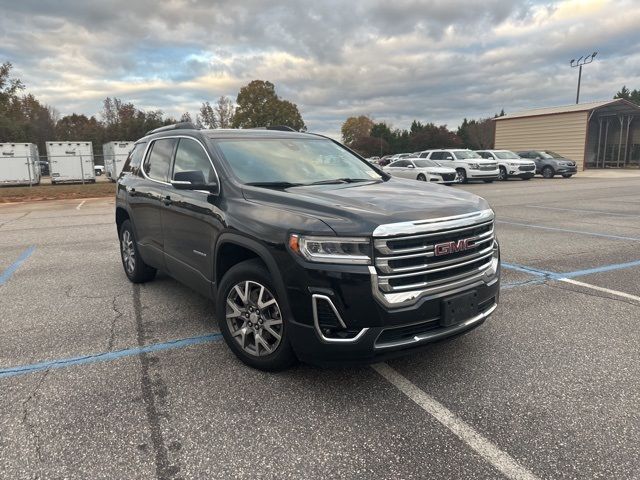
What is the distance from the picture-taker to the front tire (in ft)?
10.5

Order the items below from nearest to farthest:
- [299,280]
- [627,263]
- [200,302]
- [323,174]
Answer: [299,280], [323,174], [200,302], [627,263]

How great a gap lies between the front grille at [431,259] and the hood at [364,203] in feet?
0.43

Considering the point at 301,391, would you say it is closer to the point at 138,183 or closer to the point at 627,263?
the point at 138,183

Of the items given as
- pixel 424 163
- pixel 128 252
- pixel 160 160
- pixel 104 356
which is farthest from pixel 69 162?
pixel 104 356

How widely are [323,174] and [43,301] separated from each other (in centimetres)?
348

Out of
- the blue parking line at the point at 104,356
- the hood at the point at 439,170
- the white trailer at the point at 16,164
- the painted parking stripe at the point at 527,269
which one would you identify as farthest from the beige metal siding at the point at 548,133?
the blue parking line at the point at 104,356

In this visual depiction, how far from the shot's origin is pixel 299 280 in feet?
9.55

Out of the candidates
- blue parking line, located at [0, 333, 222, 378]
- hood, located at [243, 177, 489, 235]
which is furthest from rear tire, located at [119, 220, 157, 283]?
hood, located at [243, 177, 489, 235]

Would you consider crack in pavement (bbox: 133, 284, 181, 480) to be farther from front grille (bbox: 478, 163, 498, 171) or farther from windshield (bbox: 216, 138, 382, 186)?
front grille (bbox: 478, 163, 498, 171)

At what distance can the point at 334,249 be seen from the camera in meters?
2.88

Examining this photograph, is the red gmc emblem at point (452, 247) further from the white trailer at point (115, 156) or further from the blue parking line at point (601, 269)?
the white trailer at point (115, 156)

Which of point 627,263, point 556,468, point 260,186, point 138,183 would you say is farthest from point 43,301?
point 627,263

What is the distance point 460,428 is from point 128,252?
465cm

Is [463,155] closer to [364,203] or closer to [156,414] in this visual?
[364,203]
